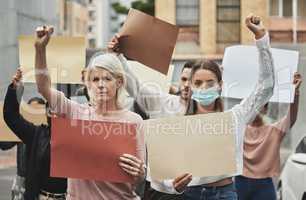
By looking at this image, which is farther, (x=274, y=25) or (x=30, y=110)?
(x=274, y=25)

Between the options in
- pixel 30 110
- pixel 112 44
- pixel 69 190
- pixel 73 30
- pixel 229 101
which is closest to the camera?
pixel 69 190

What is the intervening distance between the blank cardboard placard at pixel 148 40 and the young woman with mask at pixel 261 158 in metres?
1.02

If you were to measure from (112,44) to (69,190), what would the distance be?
881mm

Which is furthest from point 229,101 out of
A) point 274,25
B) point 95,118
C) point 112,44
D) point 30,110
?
point 274,25

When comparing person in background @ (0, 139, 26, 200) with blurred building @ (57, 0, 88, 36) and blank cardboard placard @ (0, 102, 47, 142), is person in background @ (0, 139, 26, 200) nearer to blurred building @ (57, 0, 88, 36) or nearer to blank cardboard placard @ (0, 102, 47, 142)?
blank cardboard placard @ (0, 102, 47, 142)

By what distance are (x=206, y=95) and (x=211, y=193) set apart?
47 cm

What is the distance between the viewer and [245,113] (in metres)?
3.72

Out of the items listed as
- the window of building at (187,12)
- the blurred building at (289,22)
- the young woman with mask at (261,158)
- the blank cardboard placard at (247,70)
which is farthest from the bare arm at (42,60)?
the window of building at (187,12)

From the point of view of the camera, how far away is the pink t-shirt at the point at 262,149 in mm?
4953

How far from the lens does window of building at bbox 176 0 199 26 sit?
88.9ft

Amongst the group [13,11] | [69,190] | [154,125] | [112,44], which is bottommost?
[69,190]

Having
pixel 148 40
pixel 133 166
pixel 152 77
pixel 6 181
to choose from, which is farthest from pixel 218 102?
pixel 6 181

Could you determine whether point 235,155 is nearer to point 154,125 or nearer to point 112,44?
point 154,125

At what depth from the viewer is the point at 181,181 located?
3453 mm
